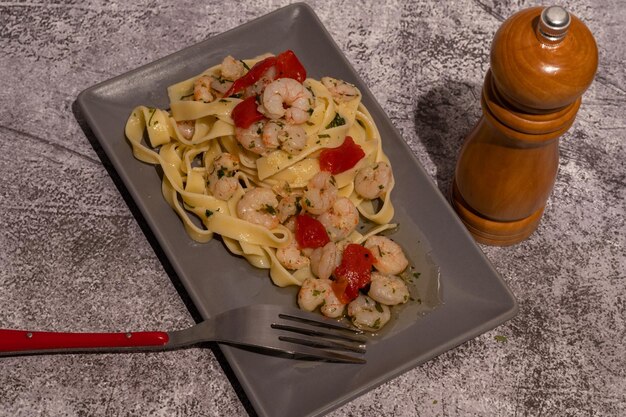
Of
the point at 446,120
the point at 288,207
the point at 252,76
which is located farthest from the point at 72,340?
the point at 446,120

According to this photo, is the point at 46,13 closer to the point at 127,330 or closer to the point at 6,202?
the point at 6,202

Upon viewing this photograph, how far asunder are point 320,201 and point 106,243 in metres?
1.05

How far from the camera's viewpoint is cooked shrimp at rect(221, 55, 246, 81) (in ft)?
13.7

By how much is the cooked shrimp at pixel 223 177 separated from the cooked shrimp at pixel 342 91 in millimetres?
601

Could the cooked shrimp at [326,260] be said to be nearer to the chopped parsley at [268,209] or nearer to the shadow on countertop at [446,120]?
the chopped parsley at [268,209]

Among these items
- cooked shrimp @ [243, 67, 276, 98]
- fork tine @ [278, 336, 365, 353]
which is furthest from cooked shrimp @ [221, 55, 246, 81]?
fork tine @ [278, 336, 365, 353]

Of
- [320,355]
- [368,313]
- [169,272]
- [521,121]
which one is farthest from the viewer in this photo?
[169,272]

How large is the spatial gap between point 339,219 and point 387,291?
0.42 m

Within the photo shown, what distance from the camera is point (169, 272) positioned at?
159 inches

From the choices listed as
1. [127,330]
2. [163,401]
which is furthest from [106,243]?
[163,401]

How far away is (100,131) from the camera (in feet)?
13.5

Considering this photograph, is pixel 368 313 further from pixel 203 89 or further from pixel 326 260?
pixel 203 89

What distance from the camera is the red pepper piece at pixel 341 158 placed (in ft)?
13.4

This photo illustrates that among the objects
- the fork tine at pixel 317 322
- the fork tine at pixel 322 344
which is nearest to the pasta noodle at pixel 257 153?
the fork tine at pixel 317 322
